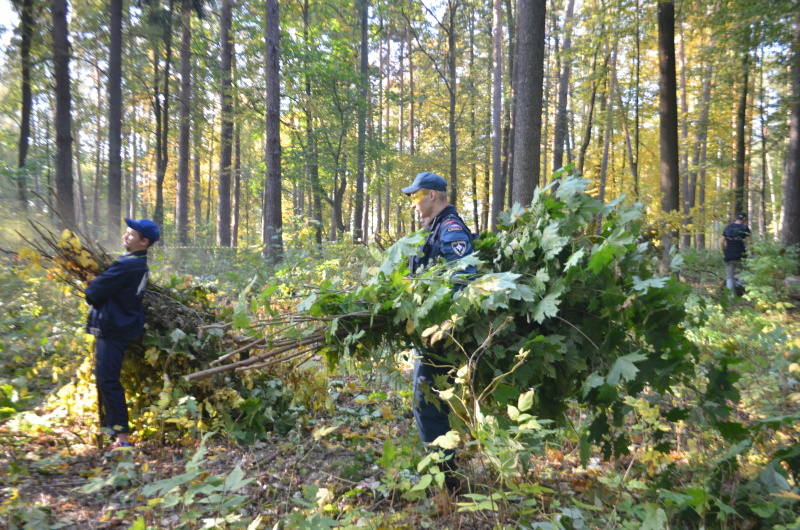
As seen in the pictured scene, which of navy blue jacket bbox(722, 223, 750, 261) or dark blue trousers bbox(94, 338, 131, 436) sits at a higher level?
navy blue jacket bbox(722, 223, 750, 261)

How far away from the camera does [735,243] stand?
10.4 metres

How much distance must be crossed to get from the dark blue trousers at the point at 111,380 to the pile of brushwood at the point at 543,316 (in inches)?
73.2

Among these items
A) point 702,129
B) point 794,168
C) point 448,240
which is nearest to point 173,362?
point 448,240

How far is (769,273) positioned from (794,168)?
3.55m

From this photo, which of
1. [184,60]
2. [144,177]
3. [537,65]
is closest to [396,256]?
[537,65]

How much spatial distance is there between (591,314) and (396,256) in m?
1.16

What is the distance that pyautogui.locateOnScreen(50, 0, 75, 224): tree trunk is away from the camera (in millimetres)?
10375

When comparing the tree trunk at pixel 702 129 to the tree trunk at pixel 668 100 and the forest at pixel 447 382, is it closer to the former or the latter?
the tree trunk at pixel 668 100

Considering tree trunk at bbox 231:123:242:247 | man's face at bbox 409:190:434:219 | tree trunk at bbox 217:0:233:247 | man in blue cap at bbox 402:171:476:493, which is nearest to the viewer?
man in blue cap at bbox 402:171:476:493

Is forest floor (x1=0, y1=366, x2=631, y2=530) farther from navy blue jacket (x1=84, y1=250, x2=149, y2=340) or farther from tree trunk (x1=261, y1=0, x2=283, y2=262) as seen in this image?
tree trunk (x1=261, y1=0, x2=283, y2=262)

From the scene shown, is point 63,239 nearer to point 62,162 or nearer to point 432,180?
point 432,180

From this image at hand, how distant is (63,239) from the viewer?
3.90 meters

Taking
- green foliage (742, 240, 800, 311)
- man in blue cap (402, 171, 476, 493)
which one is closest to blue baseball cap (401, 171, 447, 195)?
man in blue cap (402, 171, 476, 493)

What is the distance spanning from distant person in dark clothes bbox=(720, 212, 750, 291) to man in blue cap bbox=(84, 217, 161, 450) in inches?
452
